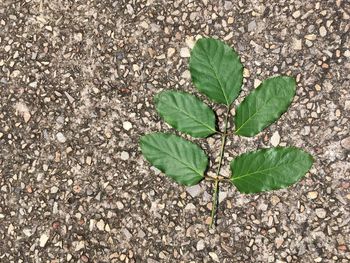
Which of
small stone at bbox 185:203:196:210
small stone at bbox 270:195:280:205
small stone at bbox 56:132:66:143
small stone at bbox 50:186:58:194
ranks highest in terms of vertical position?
small stone at bbox 56:132:66:143

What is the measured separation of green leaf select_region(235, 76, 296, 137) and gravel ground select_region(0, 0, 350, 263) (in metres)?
0.05

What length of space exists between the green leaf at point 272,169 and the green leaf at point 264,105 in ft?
0.25

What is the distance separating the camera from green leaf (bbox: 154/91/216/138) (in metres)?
1.57

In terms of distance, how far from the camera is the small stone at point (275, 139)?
5.17ft

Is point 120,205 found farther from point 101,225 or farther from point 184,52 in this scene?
point 184,52

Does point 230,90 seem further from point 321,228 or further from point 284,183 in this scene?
point 321,228

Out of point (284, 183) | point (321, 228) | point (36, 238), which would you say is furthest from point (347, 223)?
point (36, 238)

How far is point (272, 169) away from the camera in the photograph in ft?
4.94

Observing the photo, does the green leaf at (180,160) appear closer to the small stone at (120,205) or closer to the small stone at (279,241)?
the small stone at (120,205)

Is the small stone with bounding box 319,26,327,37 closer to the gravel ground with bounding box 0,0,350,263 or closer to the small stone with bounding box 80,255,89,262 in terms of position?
the gravel ground with bounding box 0,0,350,263

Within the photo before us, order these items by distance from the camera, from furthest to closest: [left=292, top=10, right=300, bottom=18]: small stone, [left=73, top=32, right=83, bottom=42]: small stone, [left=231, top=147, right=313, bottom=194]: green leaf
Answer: [left=73, top=32, right=83, bottom=42]: small stone
[left=292, top=10, right=300, bottom=18]: small stone
[left=231, top=147, right=313, bottom=194]: green leaf

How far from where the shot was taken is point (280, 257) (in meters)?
1.54

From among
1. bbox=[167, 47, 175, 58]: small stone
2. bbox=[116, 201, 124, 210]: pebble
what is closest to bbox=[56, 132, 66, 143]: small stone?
bbox=[116, 201, 124, 210]: pebble

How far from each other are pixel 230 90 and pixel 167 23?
0.99 feet
